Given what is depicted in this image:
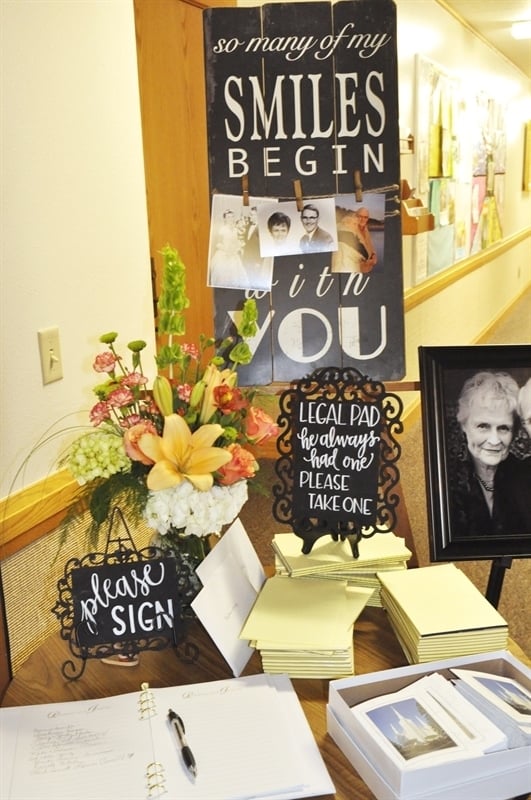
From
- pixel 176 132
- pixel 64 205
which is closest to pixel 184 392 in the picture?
pixel 64 205

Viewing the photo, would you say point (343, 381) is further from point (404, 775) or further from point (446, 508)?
point (404, 775)

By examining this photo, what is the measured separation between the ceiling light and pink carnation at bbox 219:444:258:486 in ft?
19.1

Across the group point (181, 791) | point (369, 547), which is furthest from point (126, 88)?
point (181, 791)

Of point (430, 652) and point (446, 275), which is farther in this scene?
point (446, 275)

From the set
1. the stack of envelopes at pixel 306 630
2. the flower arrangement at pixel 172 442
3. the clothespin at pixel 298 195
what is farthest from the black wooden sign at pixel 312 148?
the stack of envelopes at pixel 306 630

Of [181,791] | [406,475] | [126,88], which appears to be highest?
[126,88]

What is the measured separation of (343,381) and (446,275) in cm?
417

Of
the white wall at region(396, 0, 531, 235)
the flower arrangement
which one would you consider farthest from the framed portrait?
the white wall at region(396, 0, 531, 235)

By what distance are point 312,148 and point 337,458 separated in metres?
0.63

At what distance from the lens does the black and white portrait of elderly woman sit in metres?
1.32

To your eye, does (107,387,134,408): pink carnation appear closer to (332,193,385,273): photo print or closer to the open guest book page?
the open guest book page

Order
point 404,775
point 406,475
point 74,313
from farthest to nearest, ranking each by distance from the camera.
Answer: point 406,475
point 74,313
point 404,775

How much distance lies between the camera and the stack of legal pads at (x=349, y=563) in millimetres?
A: 1307

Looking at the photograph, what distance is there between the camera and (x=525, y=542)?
1.31 metres
